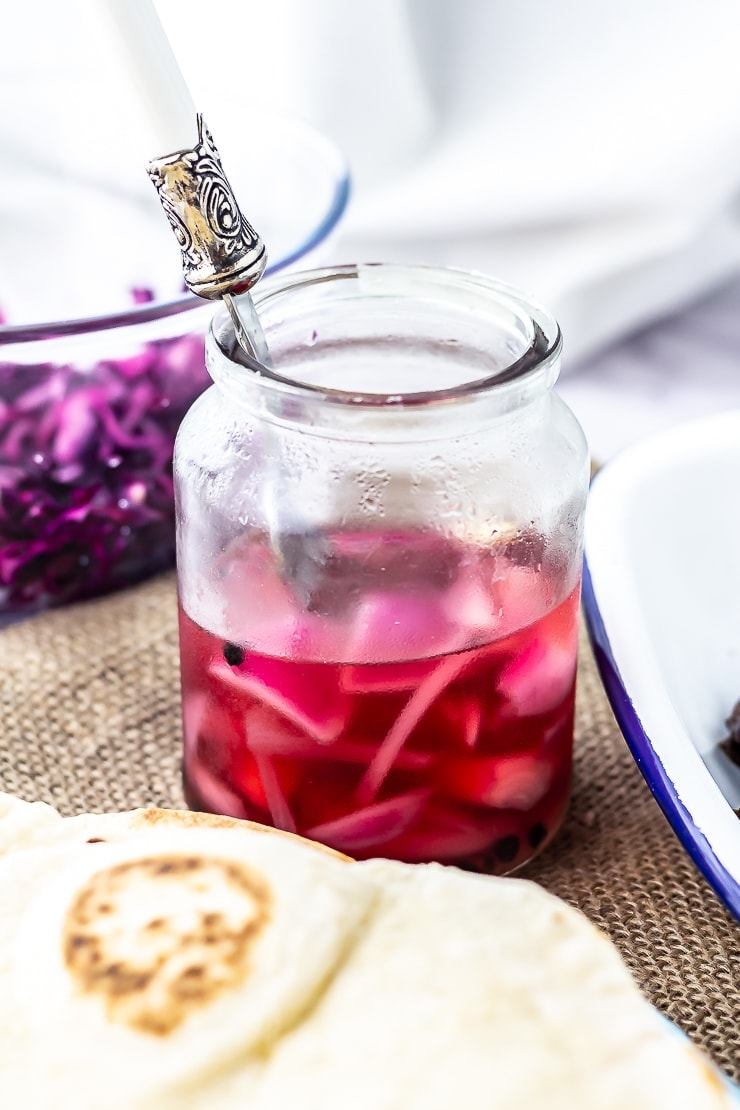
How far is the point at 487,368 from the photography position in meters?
1.21

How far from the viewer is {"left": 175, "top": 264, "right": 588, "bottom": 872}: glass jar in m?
1.07

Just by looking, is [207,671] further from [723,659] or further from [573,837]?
[723,659]

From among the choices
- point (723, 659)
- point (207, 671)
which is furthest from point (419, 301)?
point (723, 659)

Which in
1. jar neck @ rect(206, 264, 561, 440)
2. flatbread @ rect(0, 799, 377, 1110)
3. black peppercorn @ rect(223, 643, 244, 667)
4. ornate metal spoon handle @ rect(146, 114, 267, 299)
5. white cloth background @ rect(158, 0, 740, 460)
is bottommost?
white cloth background @ rect(158, 0, 740, 460)

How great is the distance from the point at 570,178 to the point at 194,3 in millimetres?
706

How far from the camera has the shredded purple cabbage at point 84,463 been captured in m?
1.46

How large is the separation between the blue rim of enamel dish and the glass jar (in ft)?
0.13

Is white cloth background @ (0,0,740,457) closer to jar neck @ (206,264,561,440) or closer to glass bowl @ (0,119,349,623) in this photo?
glass bowl @ (0,119,349,623)

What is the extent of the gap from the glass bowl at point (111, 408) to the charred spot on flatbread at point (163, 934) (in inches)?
25.9

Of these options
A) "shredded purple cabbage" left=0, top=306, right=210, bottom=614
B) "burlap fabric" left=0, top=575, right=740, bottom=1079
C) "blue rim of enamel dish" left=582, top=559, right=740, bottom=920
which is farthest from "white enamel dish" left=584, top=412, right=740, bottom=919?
"shredded purple cabbage" left=0, top=306, right=210, bottom=614

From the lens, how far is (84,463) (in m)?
1.50

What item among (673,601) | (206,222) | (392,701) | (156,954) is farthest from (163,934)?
(673,601)

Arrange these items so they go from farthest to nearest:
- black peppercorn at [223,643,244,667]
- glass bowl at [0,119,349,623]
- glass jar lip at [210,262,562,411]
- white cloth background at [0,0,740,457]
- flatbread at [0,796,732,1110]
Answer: white cloth background at [0,0,740,457] → glass bowl at [0,119,349,623] → black peppercorn at [223,643,244,667] → glass jar lip at [210,262,562,411] → flatbread at [0,796,732,1110]

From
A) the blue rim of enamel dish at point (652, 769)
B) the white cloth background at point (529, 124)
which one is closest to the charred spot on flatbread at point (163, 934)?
the blue rim of enamel dish at point (652, 769)
